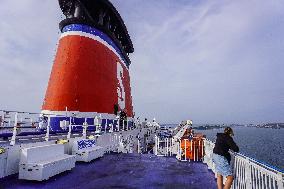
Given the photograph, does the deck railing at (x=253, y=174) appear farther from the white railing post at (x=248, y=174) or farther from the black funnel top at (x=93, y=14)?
the black funnel top at (x=93, y=14)

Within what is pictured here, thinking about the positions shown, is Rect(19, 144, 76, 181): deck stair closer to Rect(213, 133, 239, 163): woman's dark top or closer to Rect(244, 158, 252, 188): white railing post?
Rect(213, 133, 239, 163): woman's dark top

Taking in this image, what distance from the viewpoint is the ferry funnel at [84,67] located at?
555 inches

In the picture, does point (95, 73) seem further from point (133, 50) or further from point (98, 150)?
point (133, 50)

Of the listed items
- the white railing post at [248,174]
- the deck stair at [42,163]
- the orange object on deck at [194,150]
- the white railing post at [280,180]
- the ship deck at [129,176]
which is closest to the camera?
the white railing post at [280,180]

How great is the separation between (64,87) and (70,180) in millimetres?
7515

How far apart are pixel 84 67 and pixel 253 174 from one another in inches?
456

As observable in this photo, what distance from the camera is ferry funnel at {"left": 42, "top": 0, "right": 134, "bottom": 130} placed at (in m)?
14.1

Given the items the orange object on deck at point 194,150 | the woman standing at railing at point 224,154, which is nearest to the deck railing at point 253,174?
the woman standing at railing at point 224,154

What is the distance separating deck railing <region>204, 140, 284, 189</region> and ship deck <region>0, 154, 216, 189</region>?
1218 millimetres

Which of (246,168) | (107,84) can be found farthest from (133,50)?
(246,168)

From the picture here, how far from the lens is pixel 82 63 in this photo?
14945mm

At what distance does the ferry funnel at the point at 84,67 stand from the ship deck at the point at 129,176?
4.35 metres

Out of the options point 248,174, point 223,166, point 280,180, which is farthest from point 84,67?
point 280,180

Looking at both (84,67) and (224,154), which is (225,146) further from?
(84,67)
